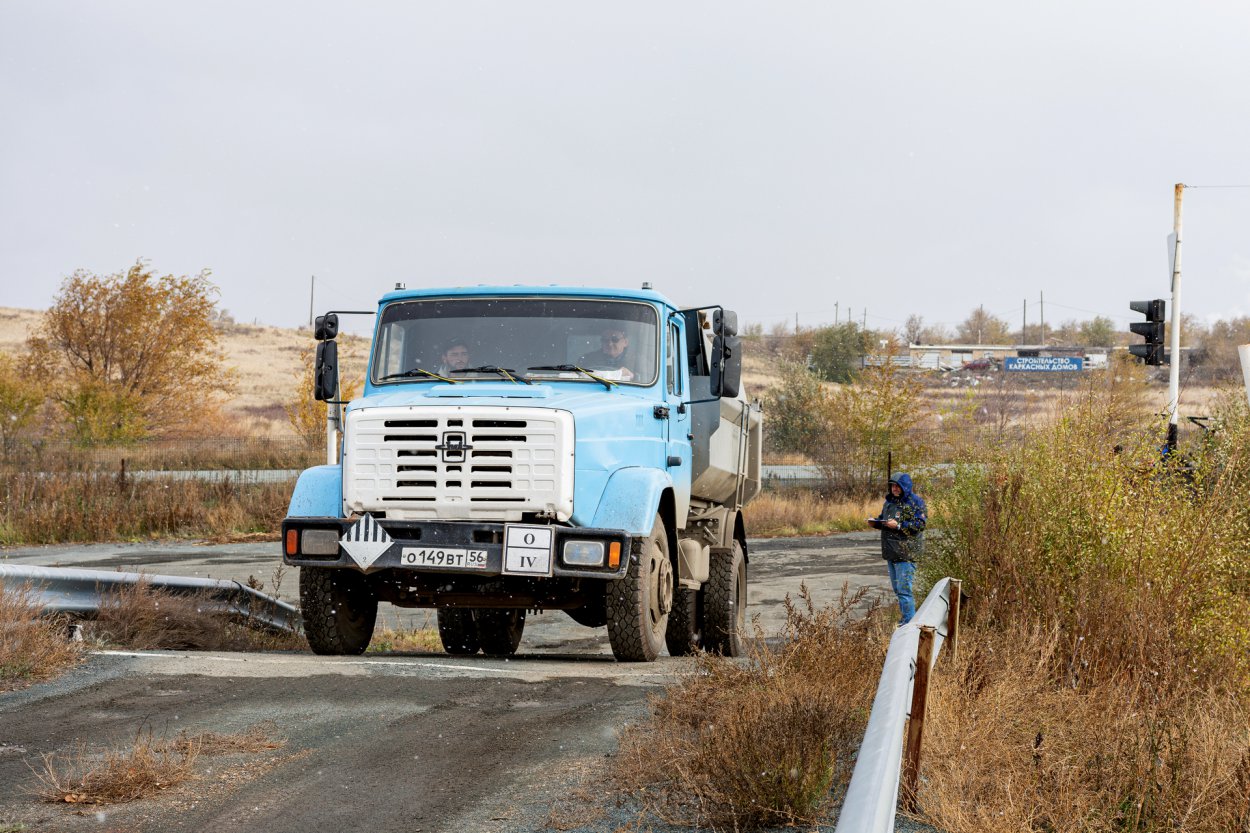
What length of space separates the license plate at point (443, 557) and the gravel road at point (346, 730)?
706mm

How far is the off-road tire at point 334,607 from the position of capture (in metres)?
9.40

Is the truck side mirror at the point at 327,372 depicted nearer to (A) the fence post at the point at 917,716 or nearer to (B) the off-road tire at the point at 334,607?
(B) the off-road tire at the point at 334,607

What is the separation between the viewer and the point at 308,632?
9.59 metres

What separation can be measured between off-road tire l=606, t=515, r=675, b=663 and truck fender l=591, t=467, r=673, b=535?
26 centimetres

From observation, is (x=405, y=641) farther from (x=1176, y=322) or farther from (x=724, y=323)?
(x=1176, y=322)

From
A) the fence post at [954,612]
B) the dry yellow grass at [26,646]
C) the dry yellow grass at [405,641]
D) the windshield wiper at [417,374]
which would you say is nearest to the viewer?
the fence post at [954,612]

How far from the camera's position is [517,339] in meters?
9.84

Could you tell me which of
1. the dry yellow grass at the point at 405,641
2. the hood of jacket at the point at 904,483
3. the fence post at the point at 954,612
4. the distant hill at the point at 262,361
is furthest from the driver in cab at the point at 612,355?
the distant hill at the point at 262,361

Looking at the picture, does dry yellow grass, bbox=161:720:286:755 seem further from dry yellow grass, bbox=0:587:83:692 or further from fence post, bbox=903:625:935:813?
fence post, bbox=903:625:935:813

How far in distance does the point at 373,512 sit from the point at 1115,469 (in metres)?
5.11

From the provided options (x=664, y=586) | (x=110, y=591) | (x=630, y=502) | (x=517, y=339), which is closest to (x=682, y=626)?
(x=664, y=586)

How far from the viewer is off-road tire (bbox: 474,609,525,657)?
492 inches

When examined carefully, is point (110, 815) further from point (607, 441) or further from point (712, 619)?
point (712, 619)

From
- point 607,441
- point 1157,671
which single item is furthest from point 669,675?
point 1157,671
